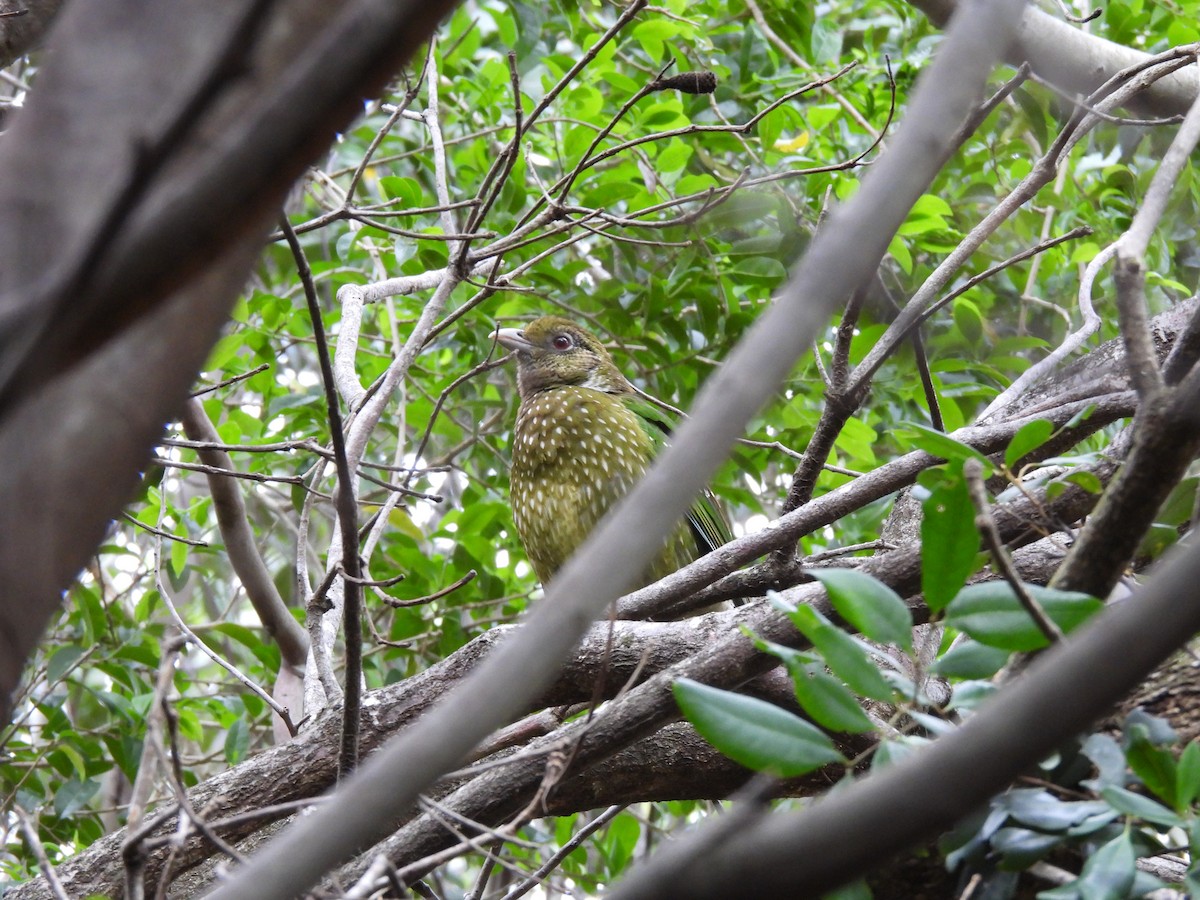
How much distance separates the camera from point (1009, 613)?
5.10ft

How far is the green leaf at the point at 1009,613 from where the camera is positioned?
153cm

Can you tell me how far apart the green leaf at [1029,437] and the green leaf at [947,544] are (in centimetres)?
23

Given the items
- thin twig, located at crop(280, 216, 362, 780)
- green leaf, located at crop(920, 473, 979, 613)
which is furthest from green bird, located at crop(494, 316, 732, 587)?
green leaf, located at crop(920, 473, 979, 613)

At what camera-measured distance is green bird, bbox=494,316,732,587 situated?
438 centimetres

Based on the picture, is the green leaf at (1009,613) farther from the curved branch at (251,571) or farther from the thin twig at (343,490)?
the curved branch at (251,571)

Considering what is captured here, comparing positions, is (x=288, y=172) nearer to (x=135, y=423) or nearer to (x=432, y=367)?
(x=135, y=423)

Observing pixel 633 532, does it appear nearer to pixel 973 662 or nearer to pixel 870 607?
pixel 870 607

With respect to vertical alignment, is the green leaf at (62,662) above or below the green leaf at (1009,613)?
above

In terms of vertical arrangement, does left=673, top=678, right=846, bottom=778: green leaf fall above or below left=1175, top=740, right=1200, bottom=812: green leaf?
above

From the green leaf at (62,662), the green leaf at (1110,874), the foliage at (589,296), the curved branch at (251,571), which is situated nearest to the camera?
the green leaf at (1110,874)

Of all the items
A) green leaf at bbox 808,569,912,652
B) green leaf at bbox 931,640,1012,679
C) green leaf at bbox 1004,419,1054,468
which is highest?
green leaf at bbox 1004,419,1054,468

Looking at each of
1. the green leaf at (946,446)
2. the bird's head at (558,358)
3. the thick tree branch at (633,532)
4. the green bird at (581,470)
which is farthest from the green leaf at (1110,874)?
the bird's head at (558,358)

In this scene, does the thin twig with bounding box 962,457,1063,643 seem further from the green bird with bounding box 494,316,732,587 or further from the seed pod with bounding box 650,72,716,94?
the green bird with bounding box 494,316,732,587

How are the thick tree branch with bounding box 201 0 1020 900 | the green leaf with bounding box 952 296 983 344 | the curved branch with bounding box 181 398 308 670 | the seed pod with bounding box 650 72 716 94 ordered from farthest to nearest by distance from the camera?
the green leaf with bounding box 952 296 983 344
the curved branch with bounding box 181 398 308 670
the seed pod with bounding box 650 72 716 94
the thick tree branch with bounding box 201 0 1020 900
